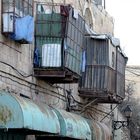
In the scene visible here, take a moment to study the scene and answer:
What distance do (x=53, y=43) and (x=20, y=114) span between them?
4103 mm

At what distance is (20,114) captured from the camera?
44.3ft

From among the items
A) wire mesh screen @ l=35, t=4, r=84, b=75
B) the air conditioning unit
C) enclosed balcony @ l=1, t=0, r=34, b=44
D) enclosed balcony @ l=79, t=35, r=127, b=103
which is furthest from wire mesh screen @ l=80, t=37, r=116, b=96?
the air conditioning unit

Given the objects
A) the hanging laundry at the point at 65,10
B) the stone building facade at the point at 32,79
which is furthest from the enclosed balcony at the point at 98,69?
the hanging laundry at the point at 65,10

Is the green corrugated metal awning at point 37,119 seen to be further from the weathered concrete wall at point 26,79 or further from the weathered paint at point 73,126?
the weathered concrete wall at point 26,79

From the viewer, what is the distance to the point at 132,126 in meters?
31.2

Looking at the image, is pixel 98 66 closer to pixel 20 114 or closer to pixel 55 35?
pixel 55 35

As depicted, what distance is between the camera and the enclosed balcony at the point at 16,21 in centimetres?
1469

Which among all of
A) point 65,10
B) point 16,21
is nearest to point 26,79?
point 16,21

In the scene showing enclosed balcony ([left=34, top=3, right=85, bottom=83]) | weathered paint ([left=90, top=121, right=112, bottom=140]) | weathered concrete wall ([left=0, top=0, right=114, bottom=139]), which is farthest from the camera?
weathered paint ([left=90, top=121, right=112, bottom=140])

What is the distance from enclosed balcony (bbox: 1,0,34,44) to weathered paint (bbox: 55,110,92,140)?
282 centimetres

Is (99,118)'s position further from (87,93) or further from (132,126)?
(132,126)

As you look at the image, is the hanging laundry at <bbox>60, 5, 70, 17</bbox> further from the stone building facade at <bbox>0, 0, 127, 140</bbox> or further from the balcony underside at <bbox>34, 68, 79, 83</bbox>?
the balcony underside at <bbox>34, 68, 79, 83</bbox>

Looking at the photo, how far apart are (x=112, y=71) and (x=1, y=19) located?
26.6 ft

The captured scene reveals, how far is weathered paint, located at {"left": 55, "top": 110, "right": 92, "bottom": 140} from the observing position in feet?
55.6
